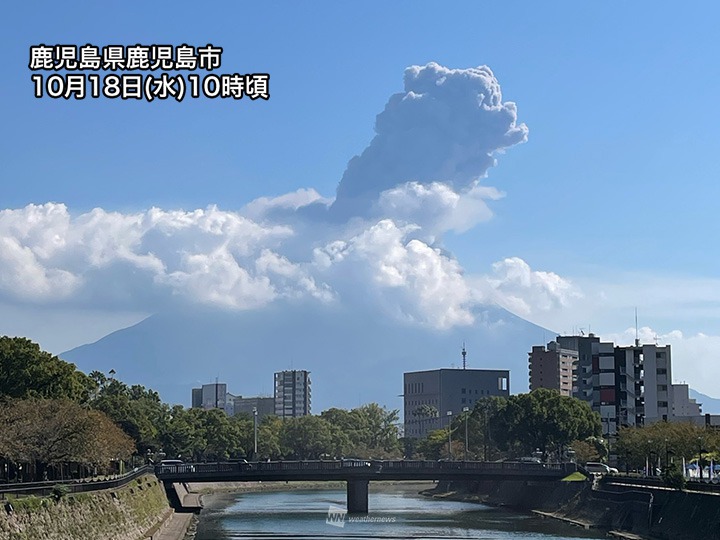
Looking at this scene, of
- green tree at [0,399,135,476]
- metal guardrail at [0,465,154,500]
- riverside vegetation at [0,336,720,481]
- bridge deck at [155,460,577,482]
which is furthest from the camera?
bridge deck at [155,460,577,482]

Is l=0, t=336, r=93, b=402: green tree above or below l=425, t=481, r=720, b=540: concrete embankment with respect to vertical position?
above

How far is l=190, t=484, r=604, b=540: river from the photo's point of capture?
313ft

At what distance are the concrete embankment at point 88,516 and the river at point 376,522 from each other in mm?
5525

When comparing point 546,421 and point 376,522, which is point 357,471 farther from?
point 546,421

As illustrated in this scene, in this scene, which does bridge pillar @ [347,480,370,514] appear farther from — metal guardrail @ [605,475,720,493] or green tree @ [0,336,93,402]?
green tree @ [0,336,93,402]

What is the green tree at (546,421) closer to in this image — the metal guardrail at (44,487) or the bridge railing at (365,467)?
the bridge railing at (365,467)

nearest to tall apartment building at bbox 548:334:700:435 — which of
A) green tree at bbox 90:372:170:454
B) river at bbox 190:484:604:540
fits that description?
river at bbox 190:484:604:540

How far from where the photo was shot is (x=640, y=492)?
9531 centimetres

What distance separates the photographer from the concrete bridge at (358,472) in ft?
389

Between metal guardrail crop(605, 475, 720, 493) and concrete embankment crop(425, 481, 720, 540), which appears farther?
metal guardrail crop(605, 475, 720, 493)

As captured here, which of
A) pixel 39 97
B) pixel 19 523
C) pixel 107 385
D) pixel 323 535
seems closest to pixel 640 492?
pixel 323 535

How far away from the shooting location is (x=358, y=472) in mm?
121000

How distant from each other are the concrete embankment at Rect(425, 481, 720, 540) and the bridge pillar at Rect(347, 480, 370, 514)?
18365 millimetres

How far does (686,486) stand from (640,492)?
28.7 feet
